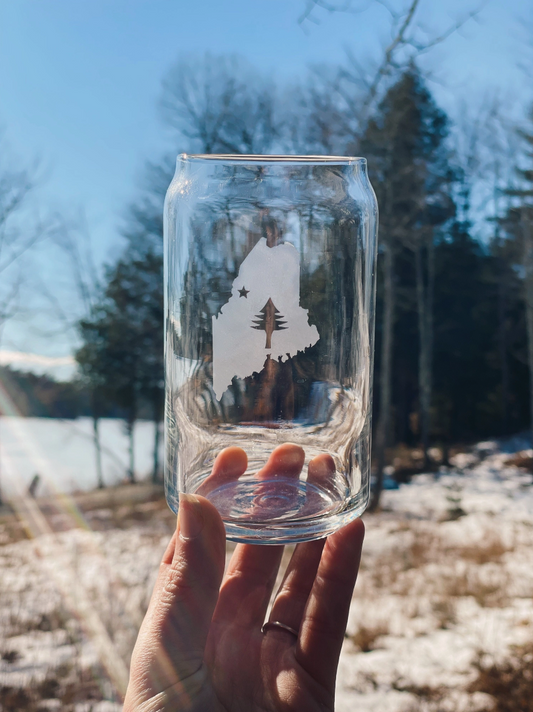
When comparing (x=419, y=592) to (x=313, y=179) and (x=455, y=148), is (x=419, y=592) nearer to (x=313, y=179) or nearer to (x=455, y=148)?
(x=313, y=179)

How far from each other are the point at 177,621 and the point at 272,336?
2.27 feet

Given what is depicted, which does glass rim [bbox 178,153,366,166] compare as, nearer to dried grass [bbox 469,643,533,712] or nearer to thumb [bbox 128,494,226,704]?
thumb [bbox 128,494,226,704]

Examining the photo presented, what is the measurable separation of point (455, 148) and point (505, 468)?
8.59 meters

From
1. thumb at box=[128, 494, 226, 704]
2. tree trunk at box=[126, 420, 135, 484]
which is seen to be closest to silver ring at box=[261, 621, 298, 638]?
thumb at box=[128, 494, 226, 704]

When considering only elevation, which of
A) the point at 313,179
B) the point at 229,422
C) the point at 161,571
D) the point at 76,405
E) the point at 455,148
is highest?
the point at 455,148

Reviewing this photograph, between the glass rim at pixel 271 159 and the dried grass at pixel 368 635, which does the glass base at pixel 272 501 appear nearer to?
the glass rim at pixel 271 159

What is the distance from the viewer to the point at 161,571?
134 centimetres

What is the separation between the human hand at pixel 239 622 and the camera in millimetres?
1255

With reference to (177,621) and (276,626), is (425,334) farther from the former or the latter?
(177,621)

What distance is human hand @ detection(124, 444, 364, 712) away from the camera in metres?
1.25

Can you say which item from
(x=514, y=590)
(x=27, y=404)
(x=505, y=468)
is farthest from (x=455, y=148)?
(x=27, y=404)

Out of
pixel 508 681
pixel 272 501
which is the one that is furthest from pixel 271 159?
pixel 508 681

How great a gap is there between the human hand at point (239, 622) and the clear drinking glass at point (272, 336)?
5 cm

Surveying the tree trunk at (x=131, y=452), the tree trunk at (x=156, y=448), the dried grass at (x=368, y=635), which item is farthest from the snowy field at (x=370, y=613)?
the tree trunk at (x=131, y=452)
